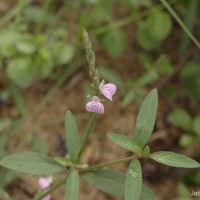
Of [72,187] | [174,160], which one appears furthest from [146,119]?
[72,187]

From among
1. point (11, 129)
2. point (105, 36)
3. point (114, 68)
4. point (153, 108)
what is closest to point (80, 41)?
point (105, 36)

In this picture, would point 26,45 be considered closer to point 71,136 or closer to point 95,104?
point 71,136

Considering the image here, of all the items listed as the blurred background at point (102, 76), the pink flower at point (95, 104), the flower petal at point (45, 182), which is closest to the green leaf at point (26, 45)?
the blurred background at point (102, 76)

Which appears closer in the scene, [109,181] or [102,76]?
[109,181]

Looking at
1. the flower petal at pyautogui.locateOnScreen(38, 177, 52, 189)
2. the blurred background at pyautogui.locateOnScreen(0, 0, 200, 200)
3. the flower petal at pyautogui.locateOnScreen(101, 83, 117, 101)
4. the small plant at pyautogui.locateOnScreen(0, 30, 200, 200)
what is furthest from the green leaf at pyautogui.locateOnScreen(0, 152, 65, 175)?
the blurred background at pyautogui.locateOnScreen(0, 0, 200, 200)

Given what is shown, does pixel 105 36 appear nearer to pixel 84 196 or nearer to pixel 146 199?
pixel 84 196

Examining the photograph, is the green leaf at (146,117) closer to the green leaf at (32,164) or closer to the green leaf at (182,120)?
the green leaf at (32,164)
